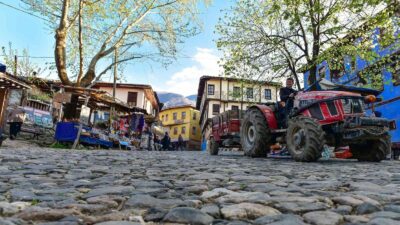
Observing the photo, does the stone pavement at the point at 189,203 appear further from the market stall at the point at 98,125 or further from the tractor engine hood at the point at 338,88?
the market stall at the point at 98,125

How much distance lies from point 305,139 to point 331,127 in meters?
0.77

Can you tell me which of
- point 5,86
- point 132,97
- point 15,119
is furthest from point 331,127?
point 132,97

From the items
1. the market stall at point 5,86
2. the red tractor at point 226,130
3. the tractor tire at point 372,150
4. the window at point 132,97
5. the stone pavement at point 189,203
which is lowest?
the stone pavement at point 189,203

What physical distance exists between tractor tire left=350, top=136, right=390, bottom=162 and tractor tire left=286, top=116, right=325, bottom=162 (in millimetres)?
1832

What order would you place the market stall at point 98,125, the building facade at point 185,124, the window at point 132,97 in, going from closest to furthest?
the market stall at point 98,125 → the window at point 132,97 → the building facade at point 185,124

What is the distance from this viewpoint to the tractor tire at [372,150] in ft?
25.8

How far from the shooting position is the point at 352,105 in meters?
7.32

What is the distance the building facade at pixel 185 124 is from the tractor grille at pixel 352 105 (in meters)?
65.1

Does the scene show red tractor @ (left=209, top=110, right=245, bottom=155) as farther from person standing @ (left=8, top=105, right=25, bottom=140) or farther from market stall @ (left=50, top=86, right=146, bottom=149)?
person standing @ (left=8, top=105, right=25, bottom=140)

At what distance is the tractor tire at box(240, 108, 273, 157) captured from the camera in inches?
351

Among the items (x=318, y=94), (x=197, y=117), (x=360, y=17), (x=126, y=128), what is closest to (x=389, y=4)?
(x=360, y=17)

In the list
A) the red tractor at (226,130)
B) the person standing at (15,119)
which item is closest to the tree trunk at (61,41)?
the person standing at (15,119)

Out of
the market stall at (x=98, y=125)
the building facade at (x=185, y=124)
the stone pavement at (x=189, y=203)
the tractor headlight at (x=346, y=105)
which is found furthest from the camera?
the building facade at (x=185, y=124)

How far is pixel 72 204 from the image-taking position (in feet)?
7.22
